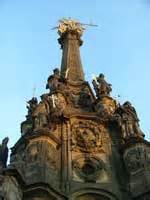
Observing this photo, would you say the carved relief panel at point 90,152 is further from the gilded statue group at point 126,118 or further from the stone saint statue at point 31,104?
→ the stone saint statue at point 31,104

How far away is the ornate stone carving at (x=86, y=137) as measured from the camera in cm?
2155

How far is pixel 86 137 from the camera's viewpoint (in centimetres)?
2209

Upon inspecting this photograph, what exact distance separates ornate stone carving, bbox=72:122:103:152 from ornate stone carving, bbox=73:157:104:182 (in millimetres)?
607

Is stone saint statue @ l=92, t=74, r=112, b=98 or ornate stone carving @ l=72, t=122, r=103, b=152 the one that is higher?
stone saint statue @ l=92, t=74, r=112, b=98

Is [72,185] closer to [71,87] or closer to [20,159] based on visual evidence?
[20,159]

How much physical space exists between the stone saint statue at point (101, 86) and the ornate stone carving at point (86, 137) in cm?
385

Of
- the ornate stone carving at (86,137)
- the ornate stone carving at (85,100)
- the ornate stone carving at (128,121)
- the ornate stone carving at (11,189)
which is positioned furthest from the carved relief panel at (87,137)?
the ornate stone carving at (11,189)

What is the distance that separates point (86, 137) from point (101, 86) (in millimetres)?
5873

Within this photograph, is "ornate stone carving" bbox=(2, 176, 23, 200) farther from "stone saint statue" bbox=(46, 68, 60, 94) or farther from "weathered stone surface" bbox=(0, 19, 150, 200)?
"stone saint statue" bbox=(46, 68, 60, 94)

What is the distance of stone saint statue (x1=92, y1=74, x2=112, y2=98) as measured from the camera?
26.8 m

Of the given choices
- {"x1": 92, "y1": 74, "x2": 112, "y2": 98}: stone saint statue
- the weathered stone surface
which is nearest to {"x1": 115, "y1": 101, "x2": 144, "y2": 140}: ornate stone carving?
the weathered stone surface

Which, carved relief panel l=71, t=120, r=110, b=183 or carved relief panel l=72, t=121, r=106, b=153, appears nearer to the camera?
carved relief panel l=71, t=120, r=110, b=183

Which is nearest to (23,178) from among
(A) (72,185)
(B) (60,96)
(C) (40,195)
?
(C) (40,195)

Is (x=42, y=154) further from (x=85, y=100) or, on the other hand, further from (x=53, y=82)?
(x=85, y=100)
